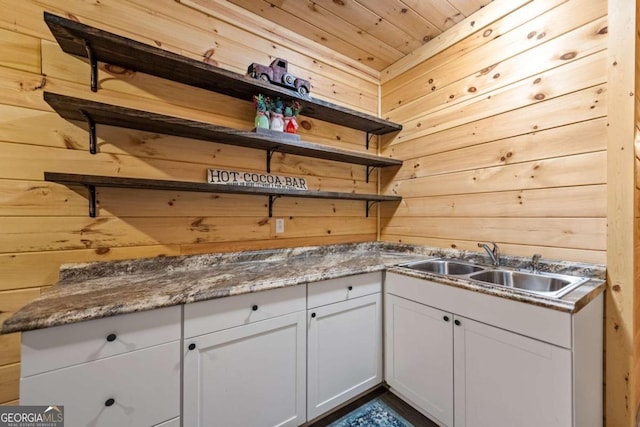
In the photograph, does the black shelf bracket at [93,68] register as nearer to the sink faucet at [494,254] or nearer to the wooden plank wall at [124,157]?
the wooden plank wall at [124,157]

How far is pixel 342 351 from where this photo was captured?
1609 millimetres

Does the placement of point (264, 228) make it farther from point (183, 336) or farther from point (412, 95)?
point (412, 95)

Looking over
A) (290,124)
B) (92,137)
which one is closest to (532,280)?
(290,124)

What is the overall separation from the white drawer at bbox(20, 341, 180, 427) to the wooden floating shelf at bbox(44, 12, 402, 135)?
1.34 meters

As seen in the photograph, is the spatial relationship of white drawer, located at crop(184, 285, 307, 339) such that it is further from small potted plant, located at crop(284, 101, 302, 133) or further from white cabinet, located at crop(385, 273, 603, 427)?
small potted plant, located at crop(284, 101, 302, 133)

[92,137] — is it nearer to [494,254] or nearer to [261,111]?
[261,111]

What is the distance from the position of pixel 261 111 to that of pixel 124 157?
82 cm

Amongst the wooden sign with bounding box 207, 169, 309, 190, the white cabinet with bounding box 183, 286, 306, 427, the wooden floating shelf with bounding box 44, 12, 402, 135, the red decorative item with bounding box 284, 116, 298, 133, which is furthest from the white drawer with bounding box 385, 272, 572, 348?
the wooden floating shelf with bounding box 44, 12, 402, 135

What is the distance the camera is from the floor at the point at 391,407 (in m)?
1.54

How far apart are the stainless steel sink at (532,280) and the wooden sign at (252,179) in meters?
1.32

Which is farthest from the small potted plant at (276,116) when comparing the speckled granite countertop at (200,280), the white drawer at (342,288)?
the white drawer at (342,288)

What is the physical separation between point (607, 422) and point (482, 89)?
1.96 metres

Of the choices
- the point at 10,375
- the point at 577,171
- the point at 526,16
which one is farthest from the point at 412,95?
the point at 10,375

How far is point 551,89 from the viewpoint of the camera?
1.50 metres
